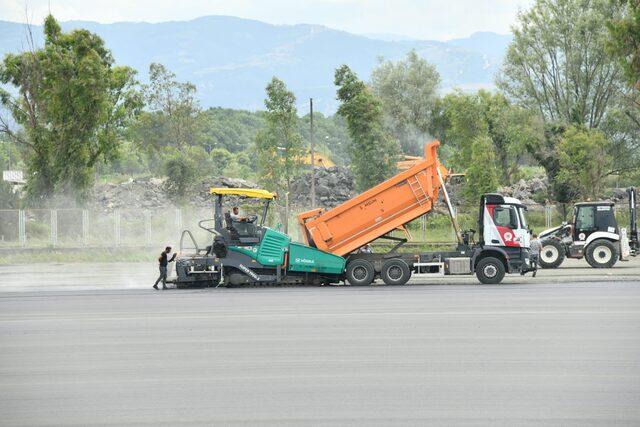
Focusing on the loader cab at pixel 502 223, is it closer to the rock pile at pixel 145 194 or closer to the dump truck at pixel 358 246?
the dump truck at pixel 358 246

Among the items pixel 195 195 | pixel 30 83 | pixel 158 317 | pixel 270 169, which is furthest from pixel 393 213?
pixel 195 195

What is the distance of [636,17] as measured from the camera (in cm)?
3794

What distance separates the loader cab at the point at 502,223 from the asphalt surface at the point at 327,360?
447cm

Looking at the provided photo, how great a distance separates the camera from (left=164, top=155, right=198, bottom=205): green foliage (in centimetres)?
6844

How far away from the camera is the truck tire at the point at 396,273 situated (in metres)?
29.3

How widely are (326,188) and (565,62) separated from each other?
65.2 feet

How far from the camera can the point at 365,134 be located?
6034cm

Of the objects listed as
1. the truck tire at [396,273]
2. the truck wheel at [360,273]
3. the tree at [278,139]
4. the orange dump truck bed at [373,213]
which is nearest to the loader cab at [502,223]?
the orange dump truck bed at [373,213]

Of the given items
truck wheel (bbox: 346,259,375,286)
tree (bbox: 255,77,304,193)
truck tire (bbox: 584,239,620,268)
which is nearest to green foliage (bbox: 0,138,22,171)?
tree (bbox: 255,77,304,193)

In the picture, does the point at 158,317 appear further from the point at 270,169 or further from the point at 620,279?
the point at 270,169

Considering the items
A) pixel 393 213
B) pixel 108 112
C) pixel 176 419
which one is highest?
pixel 108 112

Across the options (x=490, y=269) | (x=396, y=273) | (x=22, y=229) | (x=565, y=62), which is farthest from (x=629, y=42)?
(x=565, y=62)

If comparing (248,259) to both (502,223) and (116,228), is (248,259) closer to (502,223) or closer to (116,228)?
(502,223)

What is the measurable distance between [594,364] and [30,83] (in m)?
50.1
